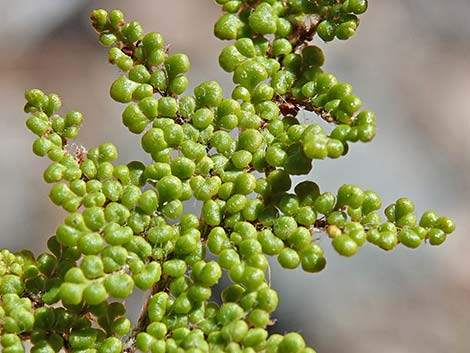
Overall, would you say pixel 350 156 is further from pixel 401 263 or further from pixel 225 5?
pixel 225 5

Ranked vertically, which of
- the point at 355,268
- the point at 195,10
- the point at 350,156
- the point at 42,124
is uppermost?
the point at 195,10

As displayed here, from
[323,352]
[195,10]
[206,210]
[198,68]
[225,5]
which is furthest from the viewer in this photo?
[195,10]

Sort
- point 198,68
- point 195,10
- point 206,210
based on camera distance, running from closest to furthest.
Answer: point 206,210, point 198,68, point 195,10

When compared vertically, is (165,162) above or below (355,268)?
below

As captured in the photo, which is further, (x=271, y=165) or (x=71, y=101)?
(x=71, y=101)

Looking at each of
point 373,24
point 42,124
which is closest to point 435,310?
point 373,24

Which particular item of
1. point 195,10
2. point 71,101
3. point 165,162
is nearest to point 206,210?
point 165,162

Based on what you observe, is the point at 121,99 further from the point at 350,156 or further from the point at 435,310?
the point at 435,310
